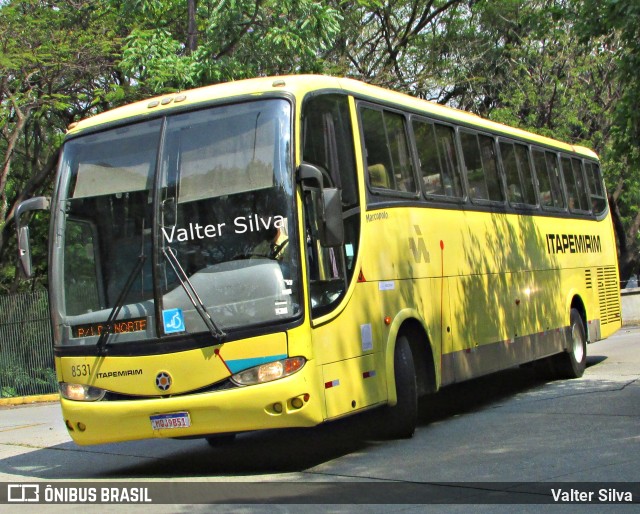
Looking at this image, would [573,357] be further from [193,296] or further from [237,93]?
[193,296]

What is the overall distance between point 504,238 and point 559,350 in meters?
2.50

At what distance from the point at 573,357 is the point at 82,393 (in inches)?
347

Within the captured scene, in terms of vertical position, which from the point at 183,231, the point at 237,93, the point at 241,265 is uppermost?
the point at 237,93

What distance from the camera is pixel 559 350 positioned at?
15.0 metres

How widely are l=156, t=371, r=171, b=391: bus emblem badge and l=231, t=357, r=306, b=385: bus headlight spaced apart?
60 cm

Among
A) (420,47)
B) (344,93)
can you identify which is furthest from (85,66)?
(344,93)

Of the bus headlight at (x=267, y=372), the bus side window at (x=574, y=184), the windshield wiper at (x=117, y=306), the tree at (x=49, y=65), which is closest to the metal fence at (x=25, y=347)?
the tree at (x=49, y=65)

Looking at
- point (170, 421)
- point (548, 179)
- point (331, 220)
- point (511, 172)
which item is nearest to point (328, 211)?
point (331, 220)

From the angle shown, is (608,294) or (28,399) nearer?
(608,294)

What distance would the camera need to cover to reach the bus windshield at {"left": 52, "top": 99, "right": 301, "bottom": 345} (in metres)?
8.59

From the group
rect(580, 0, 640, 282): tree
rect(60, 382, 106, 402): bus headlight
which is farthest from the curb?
rect(580, 0, 640, 282): tree

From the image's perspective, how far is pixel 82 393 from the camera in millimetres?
9102

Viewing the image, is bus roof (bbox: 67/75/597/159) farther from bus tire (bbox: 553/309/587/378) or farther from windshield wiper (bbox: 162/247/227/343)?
bus tire (bbox: 553/309/587/378)

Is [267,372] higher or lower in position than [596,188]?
lower
